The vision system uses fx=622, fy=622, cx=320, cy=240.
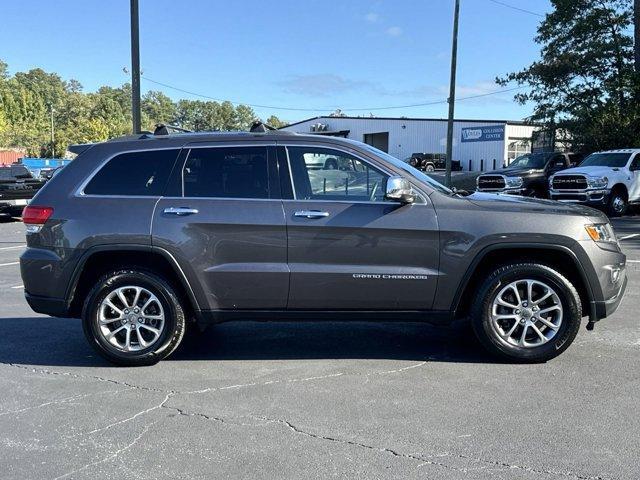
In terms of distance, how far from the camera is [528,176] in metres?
21.0

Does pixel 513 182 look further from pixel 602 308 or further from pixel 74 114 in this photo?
pixel 74 114

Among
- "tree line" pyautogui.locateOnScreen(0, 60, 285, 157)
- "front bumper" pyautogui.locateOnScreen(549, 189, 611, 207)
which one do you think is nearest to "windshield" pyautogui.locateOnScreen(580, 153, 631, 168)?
"front bumper" pyautogui.locateOnScreen(549, 189, 611, 207)

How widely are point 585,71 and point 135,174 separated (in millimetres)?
27908

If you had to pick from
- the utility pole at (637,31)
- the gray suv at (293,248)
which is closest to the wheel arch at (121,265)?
the gray suv at (293,248)

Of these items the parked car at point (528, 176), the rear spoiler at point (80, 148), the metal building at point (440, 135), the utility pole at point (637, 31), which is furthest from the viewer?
the metal building at point (440, 135)

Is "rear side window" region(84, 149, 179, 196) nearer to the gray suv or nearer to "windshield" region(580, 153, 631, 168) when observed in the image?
the gray suv

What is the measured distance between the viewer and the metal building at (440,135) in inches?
1953

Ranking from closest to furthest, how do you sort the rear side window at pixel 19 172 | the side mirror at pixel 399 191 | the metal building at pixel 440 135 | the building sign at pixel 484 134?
1. the side mirror at pixel 399 191
2. the rear side window at pixel 19 172
3. the building sign at pixel 484 134
4. the metal building at pixel 440 135

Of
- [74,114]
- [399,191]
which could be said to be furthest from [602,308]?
[74,114]

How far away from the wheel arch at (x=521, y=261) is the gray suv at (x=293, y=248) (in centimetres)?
1

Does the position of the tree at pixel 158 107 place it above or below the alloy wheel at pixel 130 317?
above

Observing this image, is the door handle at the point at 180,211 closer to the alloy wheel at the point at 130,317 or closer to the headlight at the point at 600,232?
the alloy wheel at the point at 130,317

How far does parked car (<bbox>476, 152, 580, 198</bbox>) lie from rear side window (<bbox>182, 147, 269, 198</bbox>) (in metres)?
16.5

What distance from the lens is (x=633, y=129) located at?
24.7 m
